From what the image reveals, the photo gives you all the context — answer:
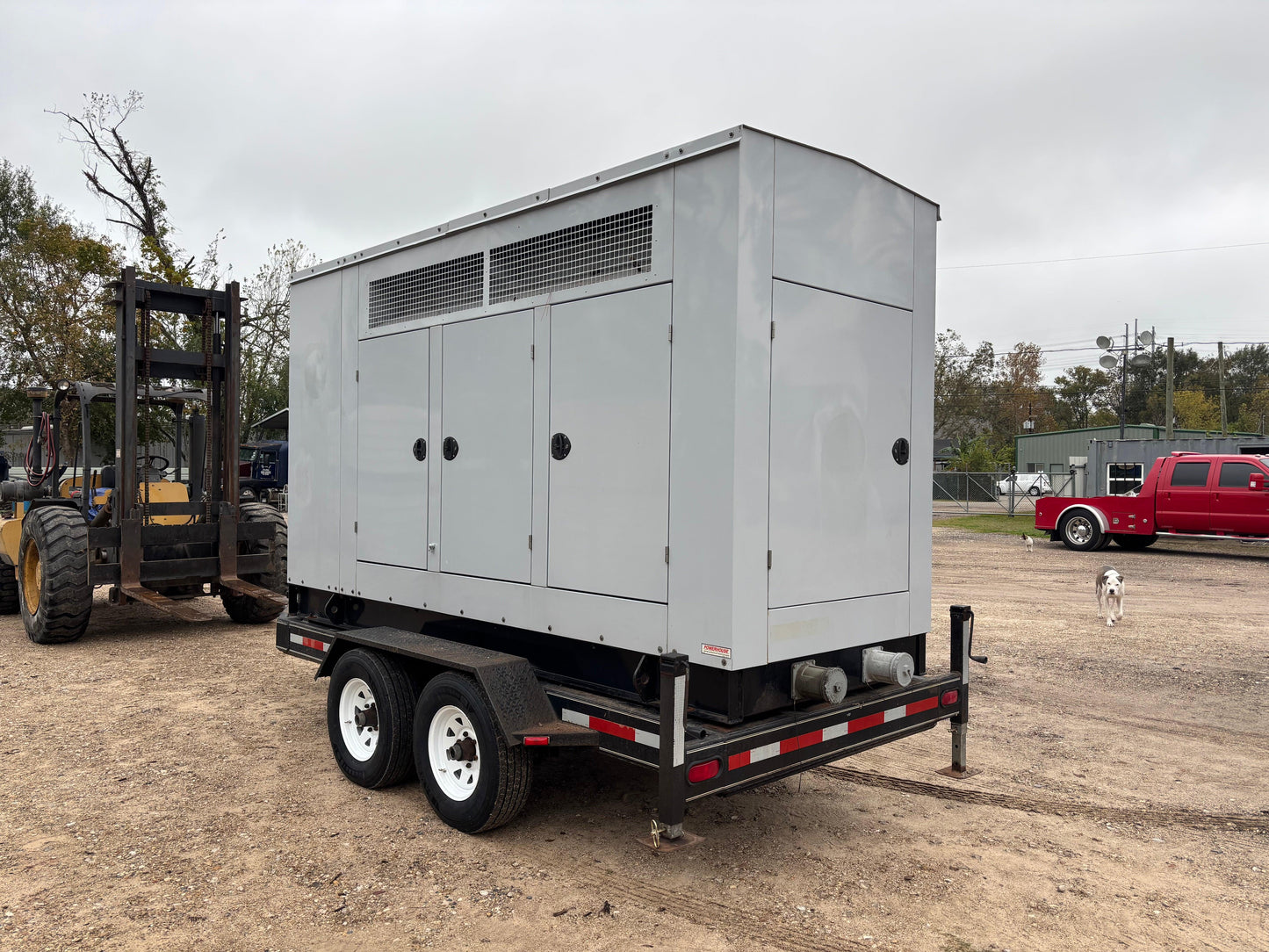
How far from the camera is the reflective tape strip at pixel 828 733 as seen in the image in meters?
3.83

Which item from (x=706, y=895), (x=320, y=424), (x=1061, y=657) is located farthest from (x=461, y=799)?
(x=1061, y=657)

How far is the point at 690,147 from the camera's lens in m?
3.92

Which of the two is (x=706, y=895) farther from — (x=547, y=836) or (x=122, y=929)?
(x=122, y=929)

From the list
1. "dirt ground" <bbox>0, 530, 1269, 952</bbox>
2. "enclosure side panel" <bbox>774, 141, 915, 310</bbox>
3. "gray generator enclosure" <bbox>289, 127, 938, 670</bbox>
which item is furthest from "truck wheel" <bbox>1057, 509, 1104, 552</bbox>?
"enclosure side panel" <bbox>774, 141, 915, 310</bbox>

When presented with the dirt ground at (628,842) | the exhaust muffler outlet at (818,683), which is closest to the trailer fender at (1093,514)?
the dirt ground at (628,842)

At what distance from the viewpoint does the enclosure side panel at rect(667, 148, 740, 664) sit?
3.77 metres

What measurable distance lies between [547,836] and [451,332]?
8.91 ft

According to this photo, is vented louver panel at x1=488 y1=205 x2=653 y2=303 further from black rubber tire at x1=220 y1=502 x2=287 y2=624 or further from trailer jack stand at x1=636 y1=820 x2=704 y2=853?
black rubber tire at x1=220 y1=502 x2=287 y2=624

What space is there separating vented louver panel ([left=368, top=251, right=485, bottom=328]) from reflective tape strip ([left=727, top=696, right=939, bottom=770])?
2734 mm

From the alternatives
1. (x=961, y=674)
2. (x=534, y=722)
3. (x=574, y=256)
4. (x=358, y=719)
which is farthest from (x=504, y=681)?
(x=961, y=674)

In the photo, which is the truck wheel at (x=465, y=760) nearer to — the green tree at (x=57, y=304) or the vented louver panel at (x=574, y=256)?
the vented louver panel at (x=574, y=256)

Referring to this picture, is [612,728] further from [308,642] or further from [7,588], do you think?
[7,588]

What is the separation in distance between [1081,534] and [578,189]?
18231 millimetres

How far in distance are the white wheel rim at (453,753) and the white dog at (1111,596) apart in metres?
8.79
